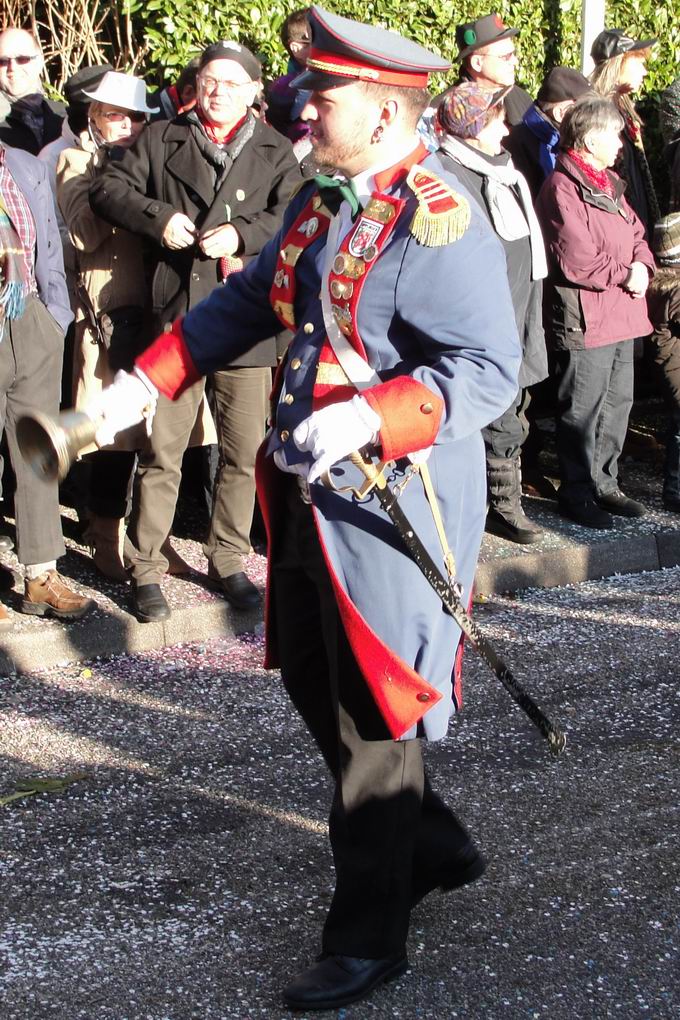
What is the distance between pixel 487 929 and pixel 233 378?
122 inches

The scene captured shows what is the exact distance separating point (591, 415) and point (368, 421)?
4444 mm

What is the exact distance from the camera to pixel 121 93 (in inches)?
245

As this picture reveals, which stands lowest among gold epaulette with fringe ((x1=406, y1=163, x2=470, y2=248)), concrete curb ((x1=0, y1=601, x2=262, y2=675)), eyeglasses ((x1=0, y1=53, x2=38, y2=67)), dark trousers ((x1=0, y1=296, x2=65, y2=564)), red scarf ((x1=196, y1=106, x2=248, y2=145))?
concrete curb ((x1=0, y1=601, x2=262, y2=675))

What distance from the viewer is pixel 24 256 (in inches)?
221

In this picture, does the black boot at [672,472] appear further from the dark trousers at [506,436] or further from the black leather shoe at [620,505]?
the dark trousers at [506,436]

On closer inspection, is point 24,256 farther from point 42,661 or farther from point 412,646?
point 412,646

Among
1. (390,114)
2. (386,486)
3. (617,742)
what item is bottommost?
(617,742)

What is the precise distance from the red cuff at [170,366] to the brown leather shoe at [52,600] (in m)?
2.34

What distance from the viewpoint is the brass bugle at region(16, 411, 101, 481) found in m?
3.04

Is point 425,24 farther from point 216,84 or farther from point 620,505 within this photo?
point 620,505

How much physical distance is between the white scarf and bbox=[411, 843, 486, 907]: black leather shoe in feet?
11.4

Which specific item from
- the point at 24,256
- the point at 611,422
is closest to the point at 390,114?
the point at 24,256

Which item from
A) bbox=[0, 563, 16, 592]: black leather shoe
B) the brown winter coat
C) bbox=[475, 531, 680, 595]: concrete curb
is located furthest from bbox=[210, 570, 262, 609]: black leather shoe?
bbox=[475, 531, 680, 595]: concrete curb

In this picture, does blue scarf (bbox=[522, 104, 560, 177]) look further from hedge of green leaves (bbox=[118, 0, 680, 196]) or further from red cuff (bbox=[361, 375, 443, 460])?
red cuff (bbox=[361, 375, 443, 460])
